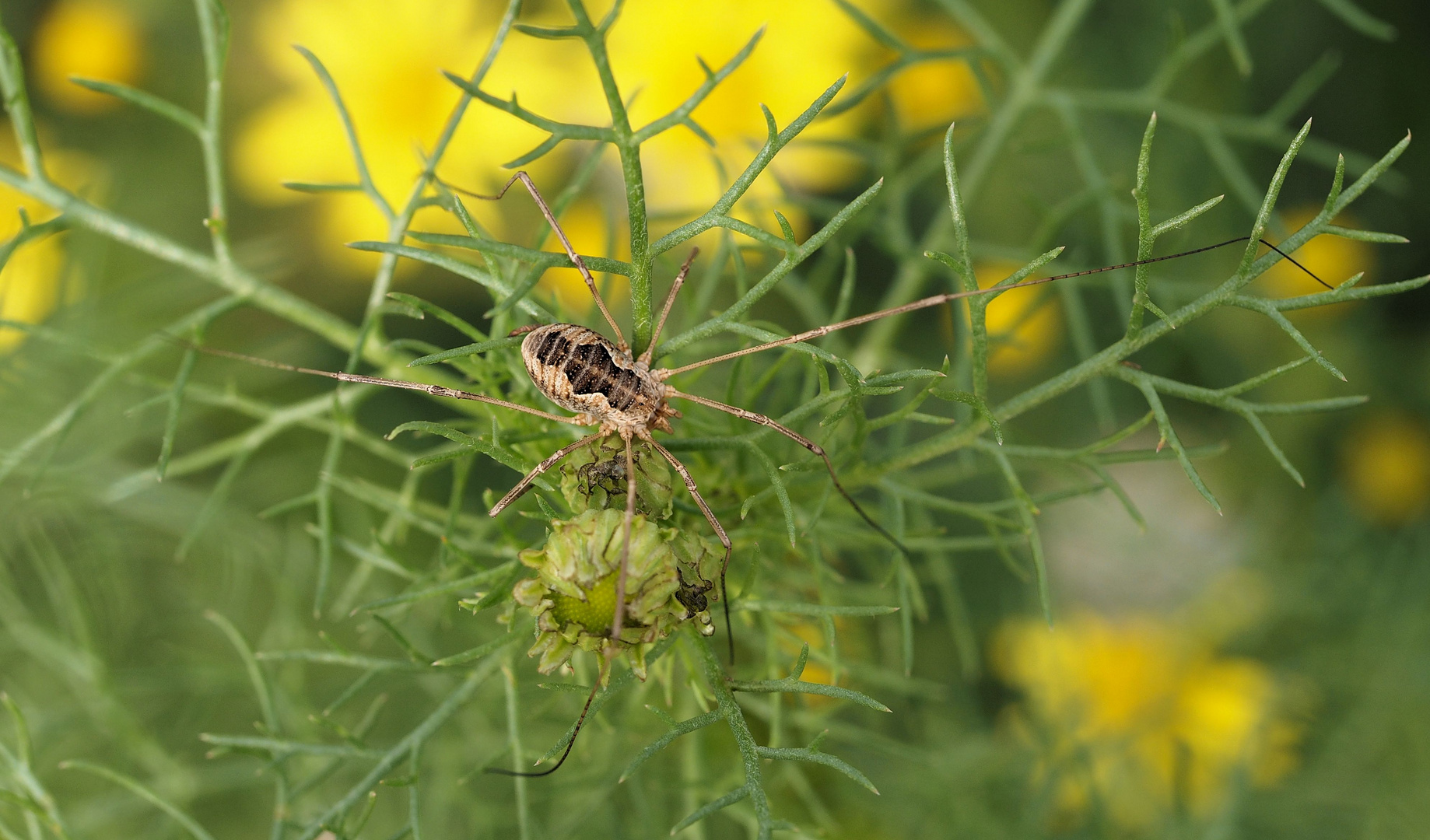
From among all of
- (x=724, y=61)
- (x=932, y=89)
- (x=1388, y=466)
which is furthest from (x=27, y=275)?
(x=1388, y=466)

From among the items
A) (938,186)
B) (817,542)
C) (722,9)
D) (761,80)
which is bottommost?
(817,542)

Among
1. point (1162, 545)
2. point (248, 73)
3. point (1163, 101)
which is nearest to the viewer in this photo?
point (1163, 101)

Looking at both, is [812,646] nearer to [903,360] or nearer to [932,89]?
[903,360]

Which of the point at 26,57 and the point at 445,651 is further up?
the point at 26,57

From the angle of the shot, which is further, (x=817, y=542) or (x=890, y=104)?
(x=890, y=104)

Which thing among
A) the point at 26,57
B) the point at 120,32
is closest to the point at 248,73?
the point at 120,32

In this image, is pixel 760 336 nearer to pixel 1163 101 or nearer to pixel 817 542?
pixel 817 542
